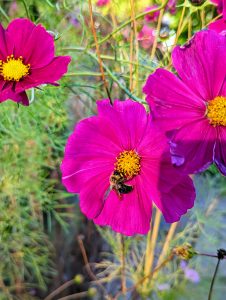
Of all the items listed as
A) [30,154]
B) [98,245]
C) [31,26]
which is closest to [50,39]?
[31,26]

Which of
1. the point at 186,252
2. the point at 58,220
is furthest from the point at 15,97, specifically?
the point at 58,220

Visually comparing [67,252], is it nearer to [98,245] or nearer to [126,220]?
[98,245]

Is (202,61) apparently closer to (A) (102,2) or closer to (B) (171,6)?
(B) (171,6)

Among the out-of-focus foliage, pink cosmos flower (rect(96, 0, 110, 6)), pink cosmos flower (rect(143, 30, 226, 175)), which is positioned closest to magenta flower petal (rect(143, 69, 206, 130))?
pink cosmos flower (rect(143, 30, 226, 175))

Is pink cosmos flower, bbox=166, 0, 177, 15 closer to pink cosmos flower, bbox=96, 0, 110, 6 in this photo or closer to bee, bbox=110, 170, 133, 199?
pink cosmos flower, bbox=96, 0, 110, 6

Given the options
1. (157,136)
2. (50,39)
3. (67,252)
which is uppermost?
(50,39)

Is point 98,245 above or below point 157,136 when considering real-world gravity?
below

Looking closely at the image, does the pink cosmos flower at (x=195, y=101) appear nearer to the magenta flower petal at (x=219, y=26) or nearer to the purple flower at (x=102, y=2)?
the magenta flower petal at (x=219, y=26)
